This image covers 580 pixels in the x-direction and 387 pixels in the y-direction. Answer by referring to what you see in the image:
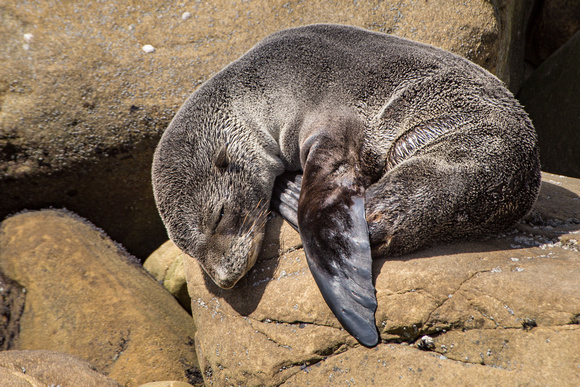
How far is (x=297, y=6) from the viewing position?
457 cm

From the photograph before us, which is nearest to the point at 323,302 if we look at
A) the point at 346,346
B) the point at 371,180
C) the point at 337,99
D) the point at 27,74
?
the point at 346,346

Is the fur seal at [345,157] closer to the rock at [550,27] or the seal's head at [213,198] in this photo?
the seal's head at [213,198]

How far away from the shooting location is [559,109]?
4879 millimetres

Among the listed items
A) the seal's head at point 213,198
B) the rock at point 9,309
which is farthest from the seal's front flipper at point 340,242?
the rock at point 9,309

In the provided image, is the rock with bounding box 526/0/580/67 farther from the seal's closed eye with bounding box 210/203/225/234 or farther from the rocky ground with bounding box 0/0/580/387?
the seal's closed eye with bounding box 210/203/225/234

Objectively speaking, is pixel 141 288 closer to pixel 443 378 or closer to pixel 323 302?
pixel 323 302

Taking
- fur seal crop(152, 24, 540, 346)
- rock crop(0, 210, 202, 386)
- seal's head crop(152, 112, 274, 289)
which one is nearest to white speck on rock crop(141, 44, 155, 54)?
fur seal crop(152, 24, 540, 346)

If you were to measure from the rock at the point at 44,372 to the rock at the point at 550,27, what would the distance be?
6.06m

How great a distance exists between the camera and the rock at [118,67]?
430cm

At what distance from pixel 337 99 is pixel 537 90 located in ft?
10.6

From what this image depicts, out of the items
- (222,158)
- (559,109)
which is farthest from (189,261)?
(559,109)

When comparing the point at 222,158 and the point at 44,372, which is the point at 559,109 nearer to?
the point at 222,158

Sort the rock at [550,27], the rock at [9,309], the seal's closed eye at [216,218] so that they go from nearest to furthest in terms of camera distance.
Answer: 1. the seal's closed eye at [216,218]
2. the rock at [9,309]
3. the rock at [550,27]

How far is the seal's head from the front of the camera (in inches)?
113
